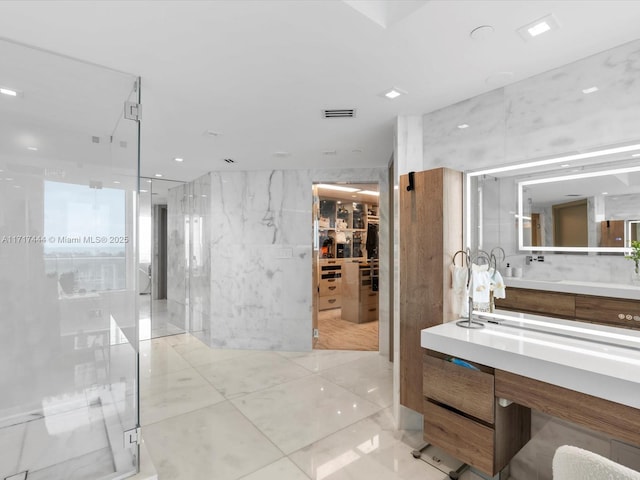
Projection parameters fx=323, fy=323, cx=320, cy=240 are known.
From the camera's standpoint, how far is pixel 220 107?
2.50m

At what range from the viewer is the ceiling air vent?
2.54 meters

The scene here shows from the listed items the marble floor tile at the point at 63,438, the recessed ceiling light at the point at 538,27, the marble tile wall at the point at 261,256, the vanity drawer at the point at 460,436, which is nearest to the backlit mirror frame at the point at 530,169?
the recessed ceiling light at the point at 538,27

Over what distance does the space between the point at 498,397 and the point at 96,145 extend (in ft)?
8.79

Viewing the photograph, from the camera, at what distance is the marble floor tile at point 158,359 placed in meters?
3.82

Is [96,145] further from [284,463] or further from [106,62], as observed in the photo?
[284,463]

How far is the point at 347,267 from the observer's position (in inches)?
235

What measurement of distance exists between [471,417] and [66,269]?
241 cm

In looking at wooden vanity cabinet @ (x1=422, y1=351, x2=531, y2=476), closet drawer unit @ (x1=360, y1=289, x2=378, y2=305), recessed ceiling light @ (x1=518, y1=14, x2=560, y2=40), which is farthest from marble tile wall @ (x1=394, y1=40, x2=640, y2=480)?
closet drawer unit @ (x1=360, y1=289, x2=378, y2=305)

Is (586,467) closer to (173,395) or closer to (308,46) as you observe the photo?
(308,46)

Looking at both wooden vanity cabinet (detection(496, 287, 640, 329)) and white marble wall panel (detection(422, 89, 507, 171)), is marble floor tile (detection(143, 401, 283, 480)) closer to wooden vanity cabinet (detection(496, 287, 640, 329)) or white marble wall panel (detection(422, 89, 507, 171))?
wooden vanity cabinet (detection(496, 287, 640, 329))

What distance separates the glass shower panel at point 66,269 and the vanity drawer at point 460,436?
1.84 metres

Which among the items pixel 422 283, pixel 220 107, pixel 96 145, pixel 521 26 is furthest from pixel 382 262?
pixel 96 145

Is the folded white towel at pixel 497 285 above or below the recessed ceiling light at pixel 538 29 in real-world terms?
below

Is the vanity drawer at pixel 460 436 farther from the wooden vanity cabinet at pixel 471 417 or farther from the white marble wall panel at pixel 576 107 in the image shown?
the white marble wall panel at pixel 576 107
